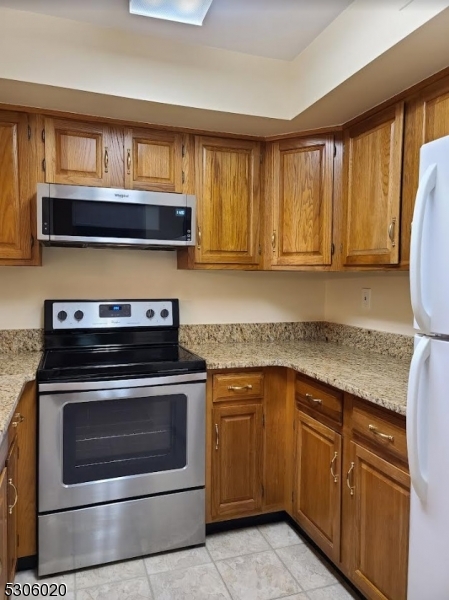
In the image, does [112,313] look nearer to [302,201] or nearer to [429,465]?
[302,201]

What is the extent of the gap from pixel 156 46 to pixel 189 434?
1784mm

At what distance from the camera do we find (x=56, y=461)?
1840mm

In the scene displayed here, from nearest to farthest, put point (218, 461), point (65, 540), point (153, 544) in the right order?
point (65, 540) < point (153, 544) < point (218, 461)

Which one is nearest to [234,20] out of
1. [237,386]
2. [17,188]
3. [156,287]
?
[17,188]

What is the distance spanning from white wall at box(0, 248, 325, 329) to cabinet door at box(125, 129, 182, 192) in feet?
1.43

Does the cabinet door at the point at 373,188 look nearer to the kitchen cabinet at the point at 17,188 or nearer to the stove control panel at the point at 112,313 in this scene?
the stove control panel at the point at 112,313

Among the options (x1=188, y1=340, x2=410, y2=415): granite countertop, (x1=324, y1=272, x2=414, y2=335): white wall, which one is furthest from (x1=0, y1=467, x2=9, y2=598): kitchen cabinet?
(x1=324, y1=272, x2=414, y2=335): white wall

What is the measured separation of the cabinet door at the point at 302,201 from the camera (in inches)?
89.4

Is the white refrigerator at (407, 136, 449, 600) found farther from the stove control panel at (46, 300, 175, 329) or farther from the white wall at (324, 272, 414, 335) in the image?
the stove control panel at (46, 300, 175, 329)

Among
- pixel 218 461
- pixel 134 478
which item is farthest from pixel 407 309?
pixel 134 478

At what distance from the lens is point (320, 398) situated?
1.94 metres

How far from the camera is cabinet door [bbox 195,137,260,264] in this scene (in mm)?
2307

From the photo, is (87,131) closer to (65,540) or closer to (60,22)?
(60,22)

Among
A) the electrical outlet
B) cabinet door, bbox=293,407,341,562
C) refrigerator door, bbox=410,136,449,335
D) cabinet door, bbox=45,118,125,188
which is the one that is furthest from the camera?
the electrical outlet
